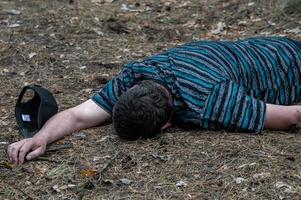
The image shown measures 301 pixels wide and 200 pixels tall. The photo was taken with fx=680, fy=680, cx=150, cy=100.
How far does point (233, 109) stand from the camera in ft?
13.0

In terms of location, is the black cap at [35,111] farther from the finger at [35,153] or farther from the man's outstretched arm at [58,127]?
the finger at [35,153]

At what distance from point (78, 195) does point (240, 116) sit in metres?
1.09

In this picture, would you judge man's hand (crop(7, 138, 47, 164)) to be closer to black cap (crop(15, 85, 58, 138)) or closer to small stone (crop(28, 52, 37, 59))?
black cap (crop(15, 85, 58, 138))

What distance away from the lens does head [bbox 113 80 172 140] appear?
3.87 meters

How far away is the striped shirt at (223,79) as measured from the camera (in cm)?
397

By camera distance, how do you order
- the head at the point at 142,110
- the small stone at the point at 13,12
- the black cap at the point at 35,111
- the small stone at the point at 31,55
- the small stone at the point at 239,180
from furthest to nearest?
the small stone at the point at 13,12 → the small stone at the point at 31,55 → the black cap at the point at 35,111 → the head at the point at 142,110 → the small stone at the point at 239,180

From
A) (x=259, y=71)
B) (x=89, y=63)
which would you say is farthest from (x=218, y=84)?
(x=89, y=63)

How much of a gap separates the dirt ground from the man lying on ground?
8cm

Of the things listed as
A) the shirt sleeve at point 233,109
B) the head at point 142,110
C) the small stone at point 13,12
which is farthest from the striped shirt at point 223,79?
the small stone at point 13,12

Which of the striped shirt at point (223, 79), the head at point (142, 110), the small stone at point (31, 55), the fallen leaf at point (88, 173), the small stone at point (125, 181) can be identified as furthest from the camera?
the small stone at point (31, 55)

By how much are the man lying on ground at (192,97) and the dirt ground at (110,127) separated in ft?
0.27

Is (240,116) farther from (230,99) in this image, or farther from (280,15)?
(280,15)

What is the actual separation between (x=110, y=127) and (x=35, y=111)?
1.65 ft

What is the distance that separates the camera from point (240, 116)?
13.1 feet
